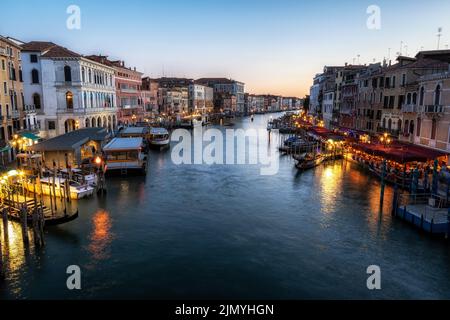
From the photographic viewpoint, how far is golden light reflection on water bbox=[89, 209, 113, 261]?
1458 centimetres

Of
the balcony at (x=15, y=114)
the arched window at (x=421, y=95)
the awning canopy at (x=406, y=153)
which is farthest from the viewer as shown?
the balcony at (x=15, y=114)

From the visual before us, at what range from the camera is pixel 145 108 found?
7719cm

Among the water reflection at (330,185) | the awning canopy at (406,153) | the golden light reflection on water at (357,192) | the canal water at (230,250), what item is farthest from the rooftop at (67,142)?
the awning canopy at (406,153)

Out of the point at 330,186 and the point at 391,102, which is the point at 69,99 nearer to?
the point at 330,186

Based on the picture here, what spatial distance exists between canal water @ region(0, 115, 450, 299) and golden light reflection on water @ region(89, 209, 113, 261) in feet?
0.15

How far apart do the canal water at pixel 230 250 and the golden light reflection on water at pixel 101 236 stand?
4 centimetres

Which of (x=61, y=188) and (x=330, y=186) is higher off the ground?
(x=61, y=188)

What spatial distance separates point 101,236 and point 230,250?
6.04 meters

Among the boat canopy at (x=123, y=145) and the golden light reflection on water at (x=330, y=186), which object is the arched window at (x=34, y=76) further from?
the golden light reflection on water at (x=330, y=186)

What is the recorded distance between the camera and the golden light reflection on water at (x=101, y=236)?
47.8ft

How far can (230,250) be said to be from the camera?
1502cm

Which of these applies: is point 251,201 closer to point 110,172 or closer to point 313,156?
point 110,172

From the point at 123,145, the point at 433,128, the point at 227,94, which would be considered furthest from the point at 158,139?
the point at 227,94

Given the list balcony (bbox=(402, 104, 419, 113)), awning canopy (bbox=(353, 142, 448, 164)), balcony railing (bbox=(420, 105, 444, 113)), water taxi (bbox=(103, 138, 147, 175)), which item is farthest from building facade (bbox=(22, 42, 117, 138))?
balcony railing (bbox=(420, 105, 444, 113))
